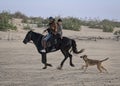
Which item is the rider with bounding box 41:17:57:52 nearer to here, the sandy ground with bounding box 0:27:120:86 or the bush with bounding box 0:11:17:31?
the sandy ground with bounding box 0:27:120:86

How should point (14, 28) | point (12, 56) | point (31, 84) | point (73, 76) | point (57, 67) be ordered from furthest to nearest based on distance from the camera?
point (14, 28) → point (12, 56) → point (57, 67) → point (73, 76) → point (31, 84)

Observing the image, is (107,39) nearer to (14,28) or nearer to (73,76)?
(14,28)

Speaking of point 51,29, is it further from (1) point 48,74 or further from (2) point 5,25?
(2) point 5,25

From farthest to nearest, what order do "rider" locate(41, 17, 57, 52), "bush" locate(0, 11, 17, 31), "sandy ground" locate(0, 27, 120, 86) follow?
"bush" locate(0, 11, 17, 31) < "rider" locate(41, 17, 57, 52) < "sandy ground" locate(0, 27, 120, 86)

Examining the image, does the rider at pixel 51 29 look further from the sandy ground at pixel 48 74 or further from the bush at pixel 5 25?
the bush at pixel 5 25

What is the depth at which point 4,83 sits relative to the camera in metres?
17.5

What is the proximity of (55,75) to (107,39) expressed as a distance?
29439 millimetres

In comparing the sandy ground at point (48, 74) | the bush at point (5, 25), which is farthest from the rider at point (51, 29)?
the bush at point (5, 25)

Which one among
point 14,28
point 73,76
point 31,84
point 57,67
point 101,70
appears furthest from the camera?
point 14,28

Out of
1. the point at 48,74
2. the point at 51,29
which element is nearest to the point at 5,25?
the point at 51,29

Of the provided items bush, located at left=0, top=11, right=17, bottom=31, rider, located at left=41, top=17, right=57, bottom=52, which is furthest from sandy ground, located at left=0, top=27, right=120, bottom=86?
bush, located at left=0, top=11, right=17, bottom=31

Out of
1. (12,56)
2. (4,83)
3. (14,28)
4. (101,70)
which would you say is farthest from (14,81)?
(14,28)

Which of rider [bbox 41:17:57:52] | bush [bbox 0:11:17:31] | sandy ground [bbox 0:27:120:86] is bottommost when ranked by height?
bush [bbox 0:11:17:31]

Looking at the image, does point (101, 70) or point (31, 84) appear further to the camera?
point (101, 70)
